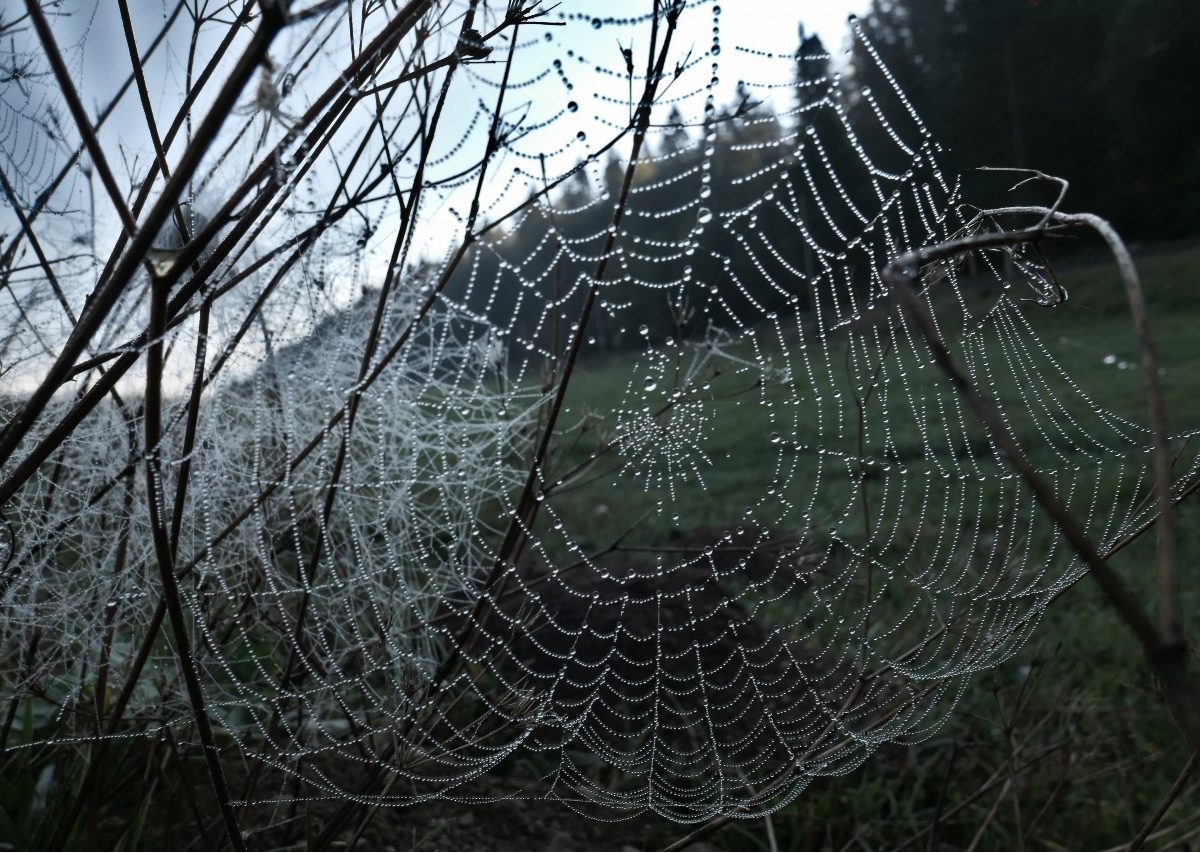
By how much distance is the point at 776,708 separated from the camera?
244 centimetres

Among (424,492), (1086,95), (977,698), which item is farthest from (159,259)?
(1086,95)

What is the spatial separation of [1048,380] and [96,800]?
267 inches

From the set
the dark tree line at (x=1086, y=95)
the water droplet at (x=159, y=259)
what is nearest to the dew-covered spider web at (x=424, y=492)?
the water droplet at (x=159, y=259)

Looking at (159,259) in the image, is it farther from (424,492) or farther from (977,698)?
(977,698)

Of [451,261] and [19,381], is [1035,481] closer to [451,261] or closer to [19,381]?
[451,261]

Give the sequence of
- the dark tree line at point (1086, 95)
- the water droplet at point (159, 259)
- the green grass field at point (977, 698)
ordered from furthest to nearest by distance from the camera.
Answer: the dark tree line at point (1086, 95)
the green grass field at point (977, 698)
the water droplet at point (159, 259)

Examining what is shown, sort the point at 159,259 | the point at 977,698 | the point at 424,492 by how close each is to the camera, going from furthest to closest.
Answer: the point at 977,698, the point at 424,492, the point at 159,259

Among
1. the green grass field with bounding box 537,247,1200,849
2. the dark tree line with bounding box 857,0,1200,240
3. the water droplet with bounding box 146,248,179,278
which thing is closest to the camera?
the water droplet with bounding box 146,248,179,278

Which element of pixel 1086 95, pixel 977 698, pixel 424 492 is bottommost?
pixel 977 698

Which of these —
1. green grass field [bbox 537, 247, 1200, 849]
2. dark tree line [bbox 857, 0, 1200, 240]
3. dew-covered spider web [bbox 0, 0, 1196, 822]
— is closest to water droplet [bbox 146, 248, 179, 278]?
dew-covered spider web [bbox 0, 0, 1196, 822]

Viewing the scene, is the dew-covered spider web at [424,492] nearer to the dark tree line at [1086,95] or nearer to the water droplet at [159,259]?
the water droplet at [159,259]

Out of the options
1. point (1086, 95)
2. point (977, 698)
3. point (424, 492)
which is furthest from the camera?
point (1086, 95)

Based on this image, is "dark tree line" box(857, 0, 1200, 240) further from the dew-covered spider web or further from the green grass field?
the dew-covered spider web

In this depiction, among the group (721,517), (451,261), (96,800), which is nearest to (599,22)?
(451,261)
